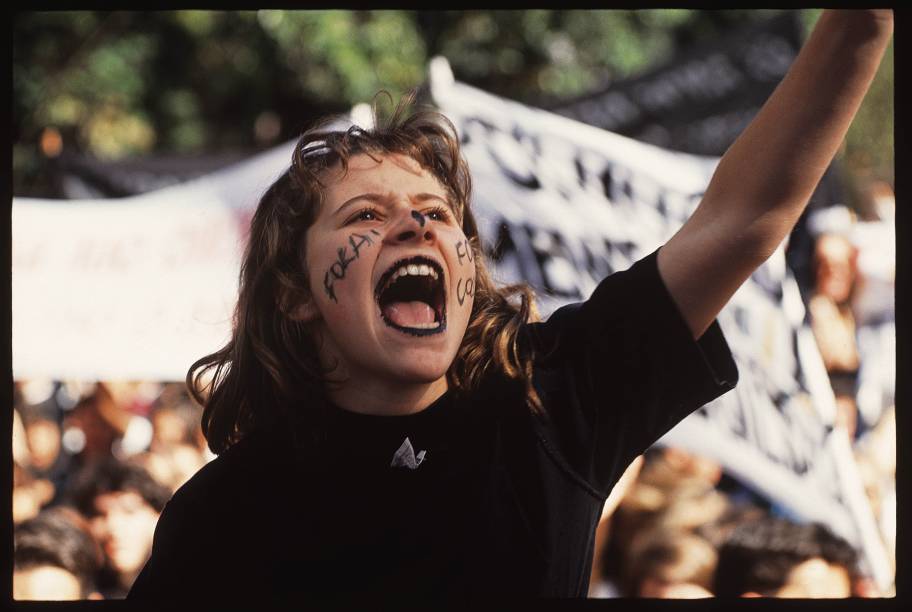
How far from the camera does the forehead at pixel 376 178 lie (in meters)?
1.75

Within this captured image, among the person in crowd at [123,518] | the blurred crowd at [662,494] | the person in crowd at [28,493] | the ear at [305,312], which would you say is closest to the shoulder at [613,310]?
the ear at [305,312]

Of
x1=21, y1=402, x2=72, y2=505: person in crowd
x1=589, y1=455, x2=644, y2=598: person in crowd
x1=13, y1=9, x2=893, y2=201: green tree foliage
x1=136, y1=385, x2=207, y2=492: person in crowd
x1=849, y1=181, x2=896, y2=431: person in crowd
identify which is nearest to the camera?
x1=589, y1=455, x2=644, y2=598: person in crowd

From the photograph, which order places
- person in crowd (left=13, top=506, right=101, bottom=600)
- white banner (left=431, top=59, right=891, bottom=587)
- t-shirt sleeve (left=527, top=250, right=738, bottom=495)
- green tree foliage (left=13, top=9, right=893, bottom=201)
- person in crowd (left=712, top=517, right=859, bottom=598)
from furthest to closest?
green tree foliage (left=13, top=9, right=893, bottom=201), white banner (left=431, top=59, right=891, bottom=587), person in crowd (left=13, top=506, right=101, bottom=600), person in crowd (left=712, top=517, right=859, bottom=598), t-shirt sleeve (left=527, top=250, right=738, bottom=495)

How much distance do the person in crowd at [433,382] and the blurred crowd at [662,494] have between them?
1.11 m

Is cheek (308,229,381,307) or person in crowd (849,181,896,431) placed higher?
person in crowd (849,181,896,431)

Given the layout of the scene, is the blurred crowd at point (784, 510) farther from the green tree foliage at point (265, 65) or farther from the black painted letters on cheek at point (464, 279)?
the green tree foliage at point (265, 65)

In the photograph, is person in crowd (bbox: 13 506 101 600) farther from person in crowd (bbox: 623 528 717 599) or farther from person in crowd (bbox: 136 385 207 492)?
person in crowd (bbox: 623 528 717 599)

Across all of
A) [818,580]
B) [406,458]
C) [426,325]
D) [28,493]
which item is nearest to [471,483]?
[406,458]

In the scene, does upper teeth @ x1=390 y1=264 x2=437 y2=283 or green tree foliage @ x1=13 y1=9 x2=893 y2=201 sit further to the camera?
green tree foliage @ x1=13 y1=9 x2=893 y2=201

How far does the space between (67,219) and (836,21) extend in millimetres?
2739

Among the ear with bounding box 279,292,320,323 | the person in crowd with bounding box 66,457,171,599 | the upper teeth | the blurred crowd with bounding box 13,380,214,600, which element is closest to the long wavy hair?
the ear with bounding box 279,292,320,323

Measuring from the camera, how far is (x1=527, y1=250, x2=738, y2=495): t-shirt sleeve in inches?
62.7

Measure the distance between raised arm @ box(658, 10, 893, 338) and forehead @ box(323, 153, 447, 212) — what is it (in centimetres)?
41

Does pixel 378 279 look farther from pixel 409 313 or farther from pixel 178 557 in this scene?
pixel 178 557
